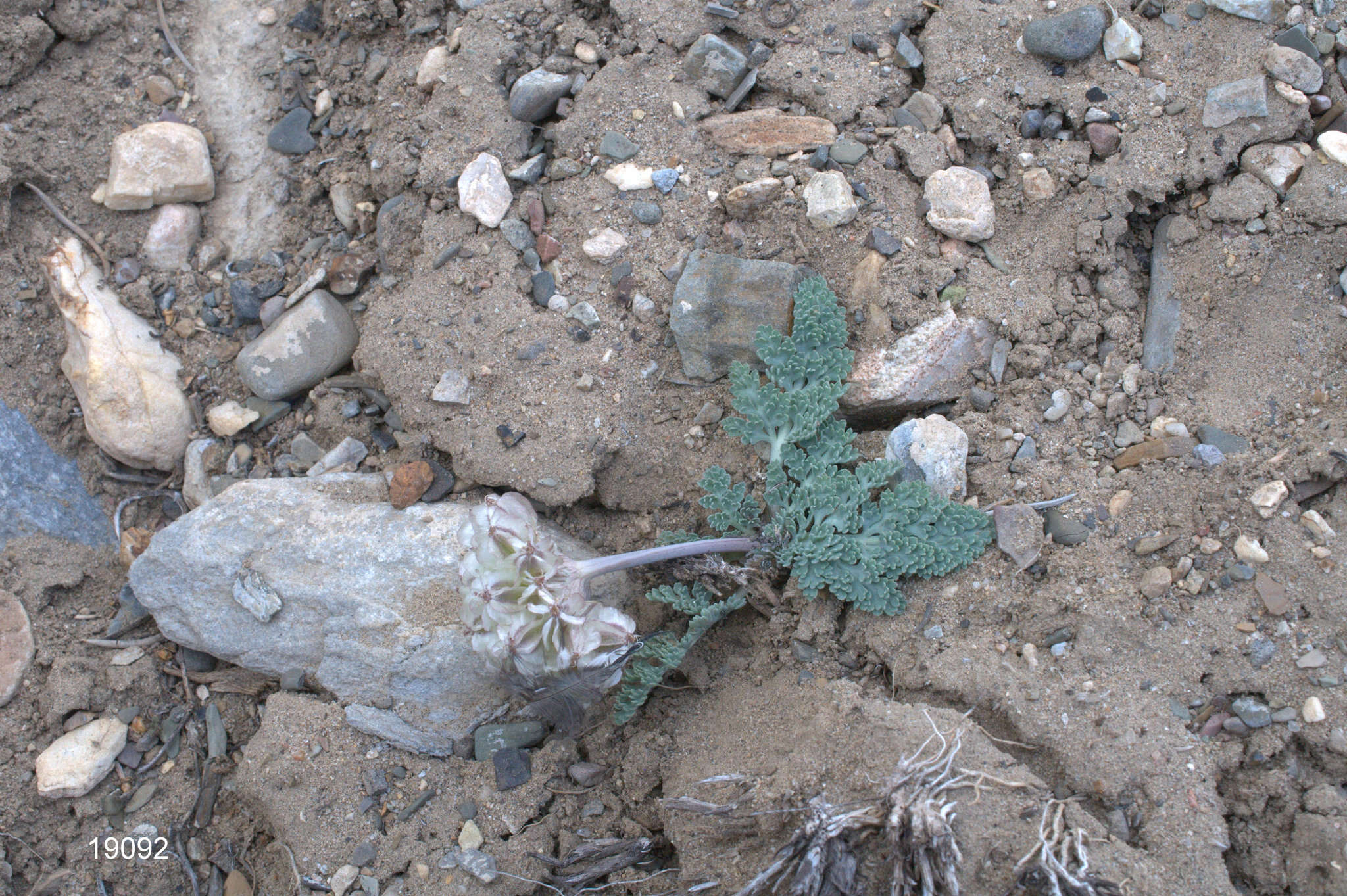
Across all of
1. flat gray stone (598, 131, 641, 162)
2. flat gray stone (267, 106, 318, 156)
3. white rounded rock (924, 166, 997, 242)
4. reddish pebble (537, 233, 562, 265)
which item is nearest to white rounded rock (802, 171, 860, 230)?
white rounded rock (924, 166, 997, 242)

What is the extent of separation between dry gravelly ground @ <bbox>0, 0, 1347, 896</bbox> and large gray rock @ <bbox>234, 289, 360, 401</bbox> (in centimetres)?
12

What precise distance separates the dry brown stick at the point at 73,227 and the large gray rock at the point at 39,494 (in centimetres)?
73

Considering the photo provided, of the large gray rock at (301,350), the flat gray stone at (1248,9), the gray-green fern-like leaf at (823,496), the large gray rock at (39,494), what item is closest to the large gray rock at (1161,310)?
the flat gray stone at (1248,9)

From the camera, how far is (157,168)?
3965mm

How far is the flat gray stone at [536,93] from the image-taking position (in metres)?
3.68

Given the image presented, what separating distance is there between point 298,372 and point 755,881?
8.93 feet

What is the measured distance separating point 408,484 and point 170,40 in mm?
2704

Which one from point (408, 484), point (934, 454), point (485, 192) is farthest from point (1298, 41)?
point (408, 484)

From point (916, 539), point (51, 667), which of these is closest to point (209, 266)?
point (51, 667)

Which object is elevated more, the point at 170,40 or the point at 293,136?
the point at 170,40

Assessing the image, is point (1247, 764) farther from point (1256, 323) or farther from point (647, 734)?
point (647, 734)

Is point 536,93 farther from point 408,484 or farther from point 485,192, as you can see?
point 408,484

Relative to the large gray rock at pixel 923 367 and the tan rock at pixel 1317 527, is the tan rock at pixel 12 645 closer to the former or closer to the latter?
the large gray rock at pixel 923 367

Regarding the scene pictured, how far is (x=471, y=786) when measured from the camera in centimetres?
310
